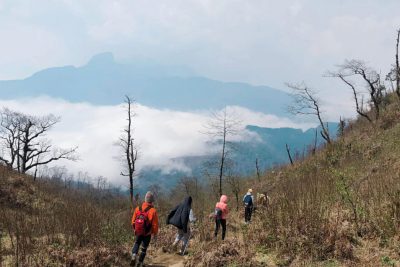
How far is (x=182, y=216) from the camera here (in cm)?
1172

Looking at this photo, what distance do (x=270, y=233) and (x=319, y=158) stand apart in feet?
91.4

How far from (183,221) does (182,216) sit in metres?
0.16

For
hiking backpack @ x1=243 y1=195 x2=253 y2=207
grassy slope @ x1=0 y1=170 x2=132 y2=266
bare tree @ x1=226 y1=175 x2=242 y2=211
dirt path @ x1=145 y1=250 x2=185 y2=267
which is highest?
bare tree @ x1=226 y1=175 x2=242 y2=211

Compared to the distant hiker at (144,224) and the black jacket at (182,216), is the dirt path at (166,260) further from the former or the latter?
the distant hiker at (144,224)

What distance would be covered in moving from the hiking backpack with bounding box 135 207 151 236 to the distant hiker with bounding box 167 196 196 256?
210 cm

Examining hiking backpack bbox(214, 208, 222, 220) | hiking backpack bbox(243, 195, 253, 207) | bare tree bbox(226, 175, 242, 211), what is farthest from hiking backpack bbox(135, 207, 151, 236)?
bare tree bbox(226, 175, 242, 211)

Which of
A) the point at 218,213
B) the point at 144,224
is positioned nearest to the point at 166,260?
the point at 144,224

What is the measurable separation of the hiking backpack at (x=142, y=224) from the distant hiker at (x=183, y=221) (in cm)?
210

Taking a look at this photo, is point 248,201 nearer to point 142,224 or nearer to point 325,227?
point 325,227

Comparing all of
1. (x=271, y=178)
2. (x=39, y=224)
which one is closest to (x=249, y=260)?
(x=39, y=224)

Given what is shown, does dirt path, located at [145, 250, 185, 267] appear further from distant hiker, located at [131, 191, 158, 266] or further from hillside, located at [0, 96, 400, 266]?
distant hiker, located at [131, 191, 158, 266]

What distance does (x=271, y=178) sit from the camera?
42375mm

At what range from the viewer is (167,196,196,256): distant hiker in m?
11.6

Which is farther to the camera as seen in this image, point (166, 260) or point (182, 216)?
point (182, 216)
